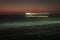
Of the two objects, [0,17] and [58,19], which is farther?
[0,17]

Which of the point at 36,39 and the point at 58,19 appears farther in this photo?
the point at 58,19

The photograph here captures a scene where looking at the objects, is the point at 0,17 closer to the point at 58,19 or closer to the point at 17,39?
the point at 58,19

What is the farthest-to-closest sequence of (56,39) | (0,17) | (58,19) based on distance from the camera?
(0,17)
(58,19)
(56,39)

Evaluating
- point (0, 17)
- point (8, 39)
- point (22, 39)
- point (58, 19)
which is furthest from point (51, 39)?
point (0, 17)

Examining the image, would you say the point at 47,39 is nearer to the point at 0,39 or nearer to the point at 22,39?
the point at 22,39

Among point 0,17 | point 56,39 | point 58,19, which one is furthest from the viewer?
point 0,17

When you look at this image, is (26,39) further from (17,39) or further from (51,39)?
(51,39)

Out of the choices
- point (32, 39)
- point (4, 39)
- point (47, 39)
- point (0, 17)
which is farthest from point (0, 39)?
point (0, 17)
